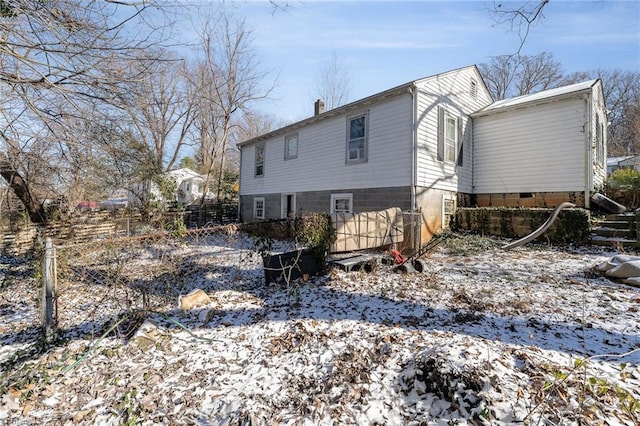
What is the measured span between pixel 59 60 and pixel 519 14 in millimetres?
8023

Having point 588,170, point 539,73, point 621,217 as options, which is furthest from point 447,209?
point 539,73

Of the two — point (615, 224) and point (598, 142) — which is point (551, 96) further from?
point (615, 224)

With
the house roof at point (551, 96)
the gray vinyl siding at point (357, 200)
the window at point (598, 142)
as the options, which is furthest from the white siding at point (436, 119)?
the window at point (598, 142)

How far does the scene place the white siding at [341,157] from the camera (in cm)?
942

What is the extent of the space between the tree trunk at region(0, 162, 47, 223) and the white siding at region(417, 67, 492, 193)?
10766 millimetres

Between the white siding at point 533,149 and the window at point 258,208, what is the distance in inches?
396

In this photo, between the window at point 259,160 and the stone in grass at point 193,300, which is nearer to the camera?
the stone in grass at point 193,300

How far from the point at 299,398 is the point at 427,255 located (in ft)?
20.9

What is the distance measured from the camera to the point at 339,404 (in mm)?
2586

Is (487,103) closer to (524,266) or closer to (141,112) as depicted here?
(524,266)

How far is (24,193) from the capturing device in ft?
30.3

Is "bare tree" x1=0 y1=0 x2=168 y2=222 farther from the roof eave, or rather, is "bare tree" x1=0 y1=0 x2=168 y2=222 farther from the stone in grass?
the roof eave

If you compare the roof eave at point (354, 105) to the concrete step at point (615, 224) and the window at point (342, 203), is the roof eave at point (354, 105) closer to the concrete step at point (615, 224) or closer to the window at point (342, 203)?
the window at point (342, 203)

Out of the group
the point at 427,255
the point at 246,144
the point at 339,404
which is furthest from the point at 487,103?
the point at 339,404
